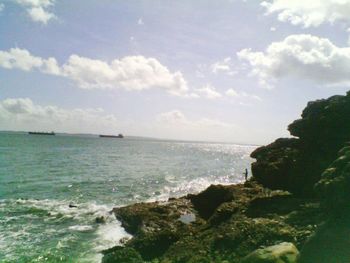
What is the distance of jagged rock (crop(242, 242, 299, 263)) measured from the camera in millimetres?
14281

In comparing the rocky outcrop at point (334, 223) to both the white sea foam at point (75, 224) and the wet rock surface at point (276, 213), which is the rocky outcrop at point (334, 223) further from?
the white sea foam at point (75, 224)

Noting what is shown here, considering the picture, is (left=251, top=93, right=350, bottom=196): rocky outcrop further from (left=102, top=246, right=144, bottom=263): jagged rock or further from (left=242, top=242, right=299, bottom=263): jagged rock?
(left=102, top=246, right=144, bottom=263): jagged rock

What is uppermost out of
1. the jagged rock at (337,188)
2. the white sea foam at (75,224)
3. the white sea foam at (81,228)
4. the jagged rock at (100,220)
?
the jagged rock at (337,188)

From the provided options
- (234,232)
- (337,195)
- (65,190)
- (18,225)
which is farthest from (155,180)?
(337,195)

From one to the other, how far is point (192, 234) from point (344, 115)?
17.3 m

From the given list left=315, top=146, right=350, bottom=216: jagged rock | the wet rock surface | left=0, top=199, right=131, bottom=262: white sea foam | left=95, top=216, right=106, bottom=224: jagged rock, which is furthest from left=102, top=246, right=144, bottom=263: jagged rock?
left=95, top=216, right=106, bottom=224: jagged rock

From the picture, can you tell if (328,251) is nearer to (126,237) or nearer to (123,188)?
(126,237)

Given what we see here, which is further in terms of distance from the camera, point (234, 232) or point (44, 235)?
point (44, 235)

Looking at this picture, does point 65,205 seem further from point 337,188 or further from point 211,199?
point 337,188

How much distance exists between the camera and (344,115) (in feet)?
99.1

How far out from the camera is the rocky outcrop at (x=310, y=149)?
30.2 metres

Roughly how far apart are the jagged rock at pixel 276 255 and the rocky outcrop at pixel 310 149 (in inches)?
634

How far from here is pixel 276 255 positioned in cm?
1441

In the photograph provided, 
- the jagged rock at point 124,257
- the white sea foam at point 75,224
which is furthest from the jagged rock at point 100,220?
the jagged rock at point 124,257
